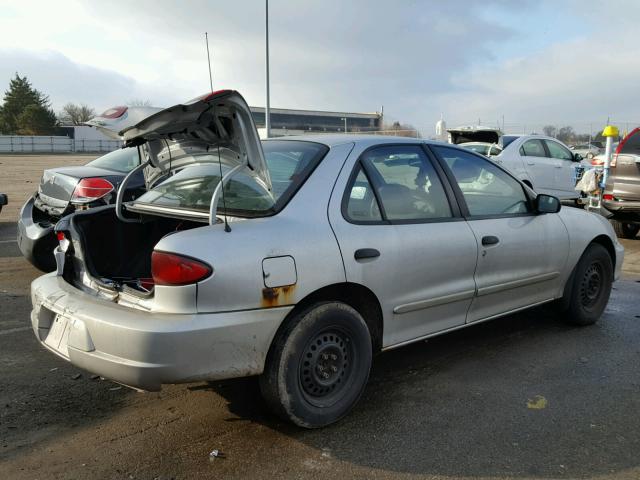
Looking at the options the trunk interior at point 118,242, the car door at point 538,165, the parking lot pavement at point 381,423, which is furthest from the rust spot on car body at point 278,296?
the car door at point 538,165

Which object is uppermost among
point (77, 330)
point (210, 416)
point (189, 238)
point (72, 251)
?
point (189, 238)

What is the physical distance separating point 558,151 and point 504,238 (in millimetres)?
9285

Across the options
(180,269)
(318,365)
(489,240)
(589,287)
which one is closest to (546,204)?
(489,240)

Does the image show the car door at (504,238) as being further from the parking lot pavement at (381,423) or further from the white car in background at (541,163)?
the white car in background at (541,163)

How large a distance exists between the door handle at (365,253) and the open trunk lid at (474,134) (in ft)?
32.5

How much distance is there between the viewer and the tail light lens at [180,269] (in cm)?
272

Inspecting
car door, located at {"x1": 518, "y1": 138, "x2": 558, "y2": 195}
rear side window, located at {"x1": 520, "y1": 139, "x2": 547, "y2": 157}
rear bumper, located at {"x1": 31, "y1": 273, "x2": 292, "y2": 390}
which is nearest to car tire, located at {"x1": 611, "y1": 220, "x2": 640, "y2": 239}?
car door, located at {"x1": 518, "y1": 138, "x2": 558, "y2": 195}

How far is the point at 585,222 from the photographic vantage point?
4.82m

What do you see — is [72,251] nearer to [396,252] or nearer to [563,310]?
[396,252]

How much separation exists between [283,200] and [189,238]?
597 millimetres

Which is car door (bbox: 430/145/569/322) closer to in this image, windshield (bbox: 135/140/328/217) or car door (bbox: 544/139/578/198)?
windshield (bbox: 135/140/328/217)

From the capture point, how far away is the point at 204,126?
10.5 ft

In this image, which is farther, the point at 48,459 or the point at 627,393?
the point at 627,393

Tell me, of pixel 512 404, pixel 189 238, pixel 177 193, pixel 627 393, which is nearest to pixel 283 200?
pixel 189 238
